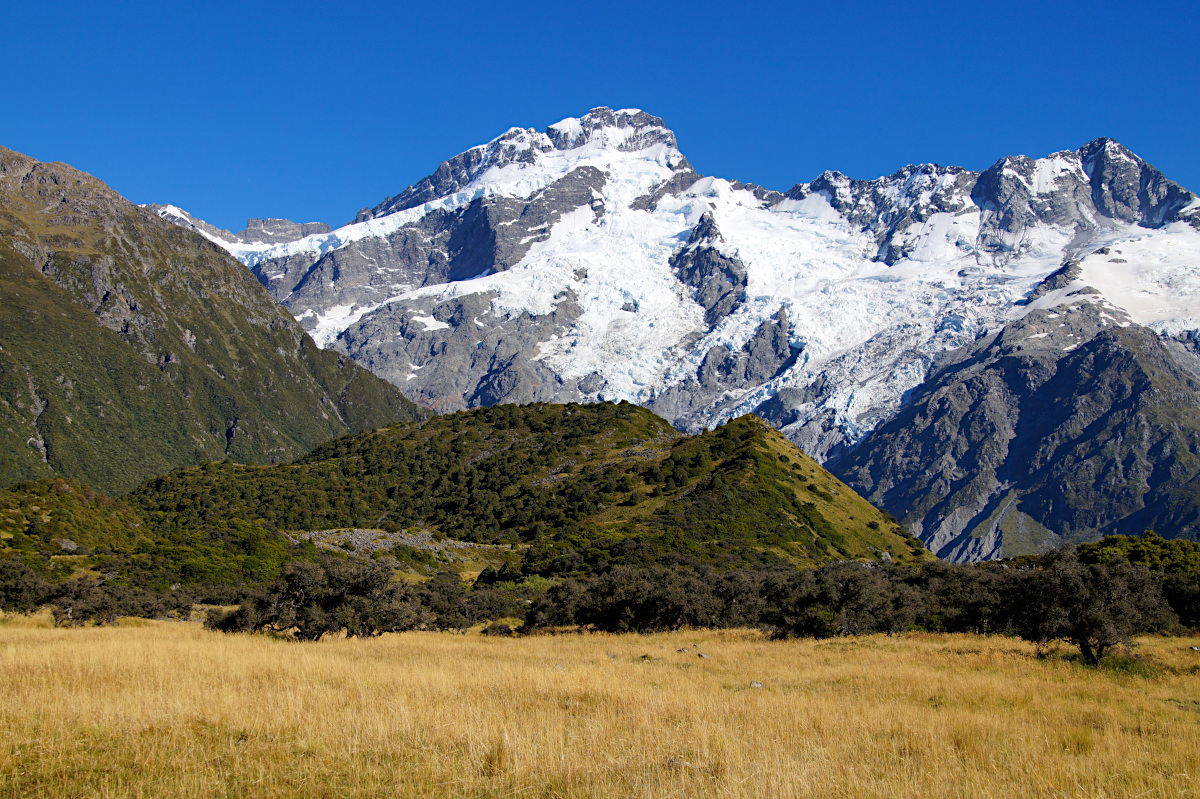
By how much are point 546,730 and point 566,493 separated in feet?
413

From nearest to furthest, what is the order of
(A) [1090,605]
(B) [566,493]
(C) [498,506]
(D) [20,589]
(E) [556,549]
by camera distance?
(A) [1090,605]
(D) [20,589]
(E) [556,549]
(B) [566,493]
(C) [498,506]

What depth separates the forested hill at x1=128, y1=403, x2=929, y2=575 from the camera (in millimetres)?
113938

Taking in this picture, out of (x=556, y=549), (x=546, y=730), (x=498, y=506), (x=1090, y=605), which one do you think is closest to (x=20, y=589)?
(x=546, y=730)

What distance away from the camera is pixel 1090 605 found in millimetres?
29875

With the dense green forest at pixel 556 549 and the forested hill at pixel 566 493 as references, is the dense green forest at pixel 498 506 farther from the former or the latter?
the dense green forest at pixel 556 549

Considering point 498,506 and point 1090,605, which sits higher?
point 498,506

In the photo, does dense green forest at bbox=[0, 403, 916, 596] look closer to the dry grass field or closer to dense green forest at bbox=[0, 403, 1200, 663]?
dense green forest at bbox=[0, 403, 1200, 663]

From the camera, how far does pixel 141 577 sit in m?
74.2

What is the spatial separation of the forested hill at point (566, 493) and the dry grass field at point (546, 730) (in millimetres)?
72744

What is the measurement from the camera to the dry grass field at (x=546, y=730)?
10.3m

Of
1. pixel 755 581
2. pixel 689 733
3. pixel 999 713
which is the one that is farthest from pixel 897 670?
pixel 755 581

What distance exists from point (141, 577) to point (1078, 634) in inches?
3026

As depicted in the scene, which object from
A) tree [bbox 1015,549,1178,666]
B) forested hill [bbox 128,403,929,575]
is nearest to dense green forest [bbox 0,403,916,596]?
forested hill [bbox 128,403,929,575]

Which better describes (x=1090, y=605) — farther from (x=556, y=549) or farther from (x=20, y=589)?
(x=556, y=549)
